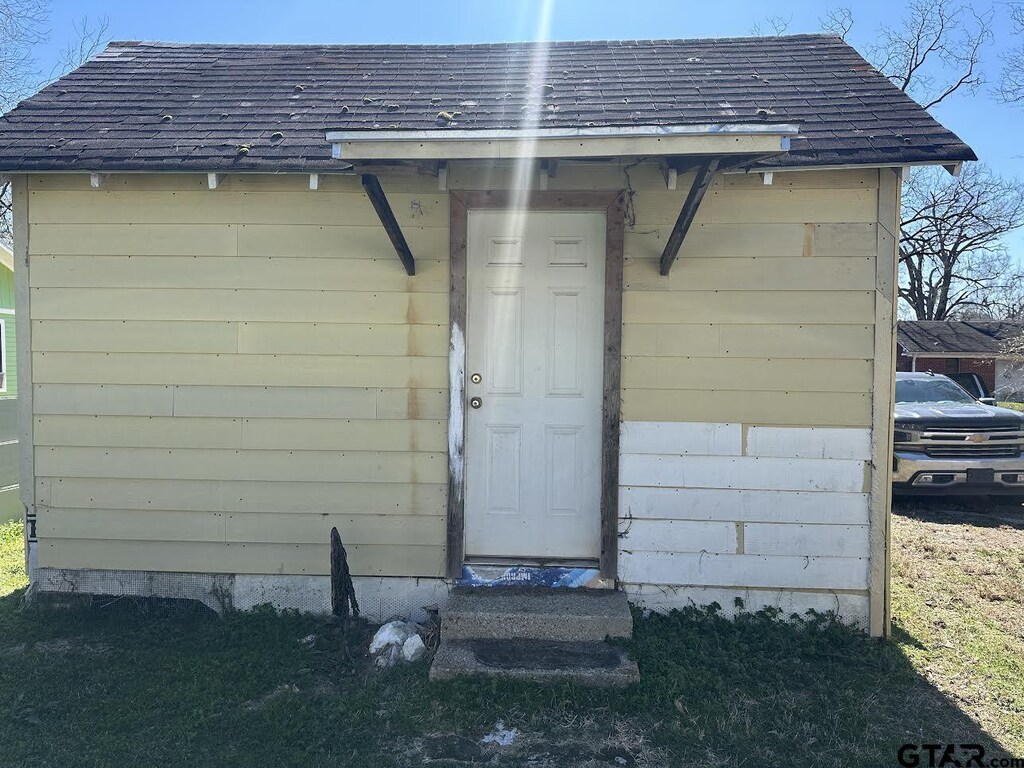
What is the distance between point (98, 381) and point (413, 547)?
7.38ft

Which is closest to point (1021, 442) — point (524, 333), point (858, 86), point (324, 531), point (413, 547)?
point (858, 86)

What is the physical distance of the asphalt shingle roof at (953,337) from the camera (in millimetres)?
26000

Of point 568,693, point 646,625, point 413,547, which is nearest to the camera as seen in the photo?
point 568,693

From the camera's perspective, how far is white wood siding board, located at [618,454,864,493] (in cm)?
405

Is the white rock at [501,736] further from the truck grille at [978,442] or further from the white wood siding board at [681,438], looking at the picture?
the truck grille at [978,442]

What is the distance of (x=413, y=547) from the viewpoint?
13.7 ft

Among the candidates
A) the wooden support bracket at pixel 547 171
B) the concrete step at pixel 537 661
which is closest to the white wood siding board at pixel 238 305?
the wooden support bracket at pixel 547 171

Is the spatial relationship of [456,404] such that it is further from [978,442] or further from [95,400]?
[978,442]

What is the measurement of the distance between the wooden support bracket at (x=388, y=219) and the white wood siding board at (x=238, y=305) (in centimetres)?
22

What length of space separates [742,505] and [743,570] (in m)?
0.39

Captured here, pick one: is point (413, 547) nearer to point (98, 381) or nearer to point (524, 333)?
point (524, 333)

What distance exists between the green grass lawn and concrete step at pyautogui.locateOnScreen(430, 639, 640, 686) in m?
0.07

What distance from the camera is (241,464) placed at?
4246 millimetres

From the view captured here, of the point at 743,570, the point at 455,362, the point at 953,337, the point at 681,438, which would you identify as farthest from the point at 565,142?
the point at 953,337
